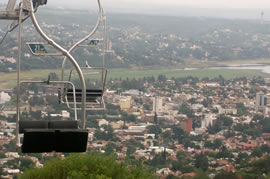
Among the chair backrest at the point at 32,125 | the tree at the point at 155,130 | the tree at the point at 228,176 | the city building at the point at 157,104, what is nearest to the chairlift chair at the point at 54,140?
the chair backrest at the point at 32,125

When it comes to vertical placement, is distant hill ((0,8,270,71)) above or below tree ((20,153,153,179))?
below

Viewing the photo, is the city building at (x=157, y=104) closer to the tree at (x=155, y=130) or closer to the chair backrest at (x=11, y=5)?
the tree at (x=155, y=130)

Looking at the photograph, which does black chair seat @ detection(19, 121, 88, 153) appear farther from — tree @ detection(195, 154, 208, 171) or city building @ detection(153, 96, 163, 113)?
city building @ detection(153, 96, 163, 113)

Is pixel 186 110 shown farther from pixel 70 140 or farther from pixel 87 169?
pixel 70 140

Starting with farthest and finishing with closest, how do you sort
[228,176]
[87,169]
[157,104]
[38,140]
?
[157,104] → [228,176] → [87,169] → [38,140]

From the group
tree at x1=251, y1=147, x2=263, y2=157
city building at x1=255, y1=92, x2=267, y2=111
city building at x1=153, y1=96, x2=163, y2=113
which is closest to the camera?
tree at x1=251, y1=147, x2=263, y2=157

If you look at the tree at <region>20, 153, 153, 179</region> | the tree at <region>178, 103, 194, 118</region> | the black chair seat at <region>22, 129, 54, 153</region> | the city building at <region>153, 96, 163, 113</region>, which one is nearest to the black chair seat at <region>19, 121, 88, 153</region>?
the black chair seat at <region>22, 129, 54, 153</region>

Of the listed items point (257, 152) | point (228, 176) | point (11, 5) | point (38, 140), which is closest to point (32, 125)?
point (38, 140)

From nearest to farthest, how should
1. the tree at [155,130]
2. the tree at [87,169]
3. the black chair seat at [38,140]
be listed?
the black chair seat at [38,140] < the tree at [87,169] < the tree at [155,130]

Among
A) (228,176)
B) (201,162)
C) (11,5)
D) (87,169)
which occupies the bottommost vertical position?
(201,162)

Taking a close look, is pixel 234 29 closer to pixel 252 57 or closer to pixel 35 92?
pixel 252 57

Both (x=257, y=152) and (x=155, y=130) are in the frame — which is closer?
(x=257, y=152)
